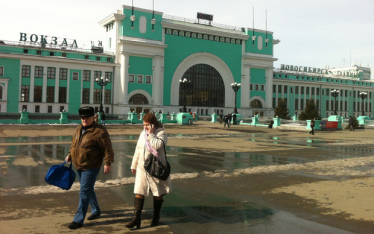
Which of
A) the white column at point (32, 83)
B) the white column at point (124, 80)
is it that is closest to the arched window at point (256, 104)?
the white column at point (124, 80)

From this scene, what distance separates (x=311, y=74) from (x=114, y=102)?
5372 centimetres

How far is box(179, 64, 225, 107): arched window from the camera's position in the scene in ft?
210

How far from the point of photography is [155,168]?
4.74 m

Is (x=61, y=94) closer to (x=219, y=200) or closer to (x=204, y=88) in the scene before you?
(x=204, y=88)

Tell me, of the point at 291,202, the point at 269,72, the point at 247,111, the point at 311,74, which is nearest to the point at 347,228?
the point at 291,202

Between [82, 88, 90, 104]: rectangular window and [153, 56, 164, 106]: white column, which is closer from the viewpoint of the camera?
[82, 88, 90, 104]: rectangular window

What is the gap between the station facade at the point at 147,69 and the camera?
166 ft

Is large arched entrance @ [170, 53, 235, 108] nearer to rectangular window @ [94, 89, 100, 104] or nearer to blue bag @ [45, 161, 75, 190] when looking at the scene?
rectangular window @ [94, 89, 100, 104]

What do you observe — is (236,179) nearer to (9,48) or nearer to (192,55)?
(9,48)

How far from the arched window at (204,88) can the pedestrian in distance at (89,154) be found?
57493mm

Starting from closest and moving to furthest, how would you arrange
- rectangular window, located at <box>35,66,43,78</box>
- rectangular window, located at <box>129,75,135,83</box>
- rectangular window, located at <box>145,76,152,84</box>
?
rectangular window, located at <box>35,66,43,78</box> < rectangular window, located at <box>129,75,135,83</box> < rectangular window, located at <box>145,76,152,84</box>

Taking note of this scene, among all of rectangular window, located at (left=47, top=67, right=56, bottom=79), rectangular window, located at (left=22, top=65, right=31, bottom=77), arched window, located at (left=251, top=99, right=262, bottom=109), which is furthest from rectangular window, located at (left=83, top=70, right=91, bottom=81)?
arched window, located at (left=251, top=99, right=262, bottom=109)

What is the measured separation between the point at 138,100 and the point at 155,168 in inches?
2107

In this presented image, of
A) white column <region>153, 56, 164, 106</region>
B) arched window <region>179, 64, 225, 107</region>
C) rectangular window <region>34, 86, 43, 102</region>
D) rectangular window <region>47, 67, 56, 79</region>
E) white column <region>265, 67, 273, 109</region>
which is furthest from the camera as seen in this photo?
white column <region>265, 67, 273, 109</region>
